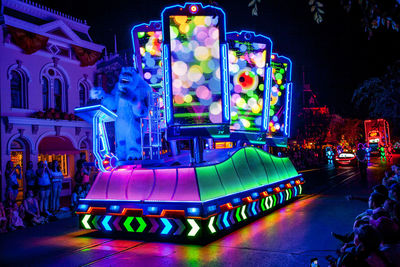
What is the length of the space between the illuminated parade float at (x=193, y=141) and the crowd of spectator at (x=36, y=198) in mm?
2769

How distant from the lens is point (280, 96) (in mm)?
15023

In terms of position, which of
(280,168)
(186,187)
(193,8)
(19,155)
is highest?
(193,8)

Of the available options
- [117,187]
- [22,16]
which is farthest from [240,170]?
[22,16]

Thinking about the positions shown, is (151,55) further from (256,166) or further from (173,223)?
(173,223)

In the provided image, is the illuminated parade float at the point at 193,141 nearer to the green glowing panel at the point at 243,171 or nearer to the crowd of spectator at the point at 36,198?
the green glowing panel at the point at 243,171

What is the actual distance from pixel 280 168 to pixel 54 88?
1383 centimetres

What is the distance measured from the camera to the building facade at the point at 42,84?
17.7m

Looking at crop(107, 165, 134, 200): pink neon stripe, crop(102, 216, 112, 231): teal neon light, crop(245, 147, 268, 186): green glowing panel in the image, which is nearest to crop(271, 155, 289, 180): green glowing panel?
crop(245, 147, 268, 186): green glowing panel

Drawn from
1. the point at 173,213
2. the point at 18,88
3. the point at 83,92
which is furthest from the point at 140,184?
the point at 83,92

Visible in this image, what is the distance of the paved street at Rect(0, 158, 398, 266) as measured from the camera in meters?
6.34

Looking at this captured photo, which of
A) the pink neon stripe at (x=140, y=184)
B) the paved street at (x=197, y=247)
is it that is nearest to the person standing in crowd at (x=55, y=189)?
the paved street at (x=197, y=247)

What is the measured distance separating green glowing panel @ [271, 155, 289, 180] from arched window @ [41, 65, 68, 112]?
42.5 feet

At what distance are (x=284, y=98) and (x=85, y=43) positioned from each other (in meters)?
12.8

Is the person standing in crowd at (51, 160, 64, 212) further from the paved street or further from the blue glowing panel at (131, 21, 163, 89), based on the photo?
the blue glowing panel at (131, 21, 163, 89)
